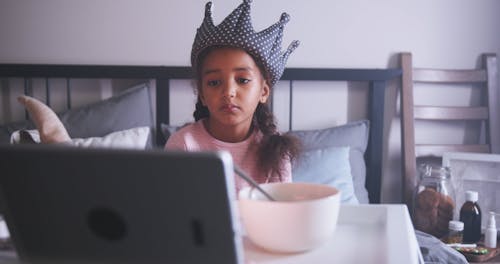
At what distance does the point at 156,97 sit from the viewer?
1.81 metres

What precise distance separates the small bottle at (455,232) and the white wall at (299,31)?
0.39 metres

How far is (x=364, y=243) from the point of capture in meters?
0.57

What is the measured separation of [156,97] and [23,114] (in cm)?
57

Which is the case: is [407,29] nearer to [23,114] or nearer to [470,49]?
[470,49]

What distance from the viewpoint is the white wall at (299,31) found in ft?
5.87

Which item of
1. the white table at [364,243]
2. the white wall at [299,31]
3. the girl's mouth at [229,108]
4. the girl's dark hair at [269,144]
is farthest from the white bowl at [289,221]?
the white wall at [299,31]

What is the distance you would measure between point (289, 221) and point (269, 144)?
717mm

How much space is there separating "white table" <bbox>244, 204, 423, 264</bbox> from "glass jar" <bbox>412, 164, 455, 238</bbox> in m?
0.98

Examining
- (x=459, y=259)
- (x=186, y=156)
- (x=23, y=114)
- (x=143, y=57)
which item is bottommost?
(x=459, y=259)

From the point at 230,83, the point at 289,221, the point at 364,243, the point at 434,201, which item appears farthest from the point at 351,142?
the point at 289,221

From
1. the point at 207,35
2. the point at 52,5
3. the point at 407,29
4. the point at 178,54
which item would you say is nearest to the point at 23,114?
the point at 52,5

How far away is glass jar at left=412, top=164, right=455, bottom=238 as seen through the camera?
1.57 meters

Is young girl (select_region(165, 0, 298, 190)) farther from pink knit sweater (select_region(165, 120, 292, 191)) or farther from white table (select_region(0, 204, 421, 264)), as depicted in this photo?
white table (select_region(0, 204, 421, 264))

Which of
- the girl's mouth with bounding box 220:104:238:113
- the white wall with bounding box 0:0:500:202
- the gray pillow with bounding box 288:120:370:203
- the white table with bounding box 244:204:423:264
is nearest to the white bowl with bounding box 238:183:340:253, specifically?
the white table with bounding box 244:204:423:264
